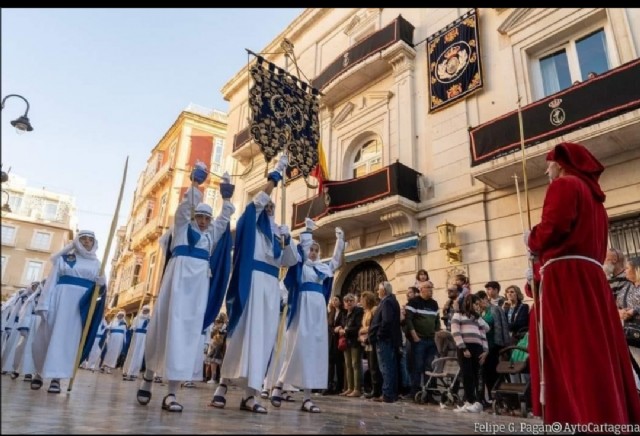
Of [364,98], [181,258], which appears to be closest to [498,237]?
[364,98]

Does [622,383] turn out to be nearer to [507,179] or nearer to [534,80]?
[507,179]

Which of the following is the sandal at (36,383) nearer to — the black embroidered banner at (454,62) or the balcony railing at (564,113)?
the balcony railing at (564,113)

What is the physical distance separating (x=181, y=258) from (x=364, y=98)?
38.0 feet

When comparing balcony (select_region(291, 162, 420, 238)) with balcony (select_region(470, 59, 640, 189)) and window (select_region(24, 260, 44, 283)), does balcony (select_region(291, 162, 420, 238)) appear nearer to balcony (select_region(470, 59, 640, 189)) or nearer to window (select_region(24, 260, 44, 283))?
balcony (select_region(470, 59, 640, 189))

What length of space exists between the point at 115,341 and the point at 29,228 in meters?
17.5

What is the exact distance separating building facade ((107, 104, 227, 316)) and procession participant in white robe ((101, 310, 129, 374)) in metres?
10.4

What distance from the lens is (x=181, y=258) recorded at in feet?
14.0

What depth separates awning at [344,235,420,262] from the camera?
11312mm

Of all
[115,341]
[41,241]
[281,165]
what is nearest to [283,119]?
[281,165]

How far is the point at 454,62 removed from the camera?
1218 centimetres

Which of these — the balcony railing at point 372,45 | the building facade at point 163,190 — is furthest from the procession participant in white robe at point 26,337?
the building facade at point 163,190

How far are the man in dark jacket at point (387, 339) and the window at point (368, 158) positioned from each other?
694 centimetres

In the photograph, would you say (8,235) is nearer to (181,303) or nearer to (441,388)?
(181,303)

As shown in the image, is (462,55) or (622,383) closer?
(622,383)
